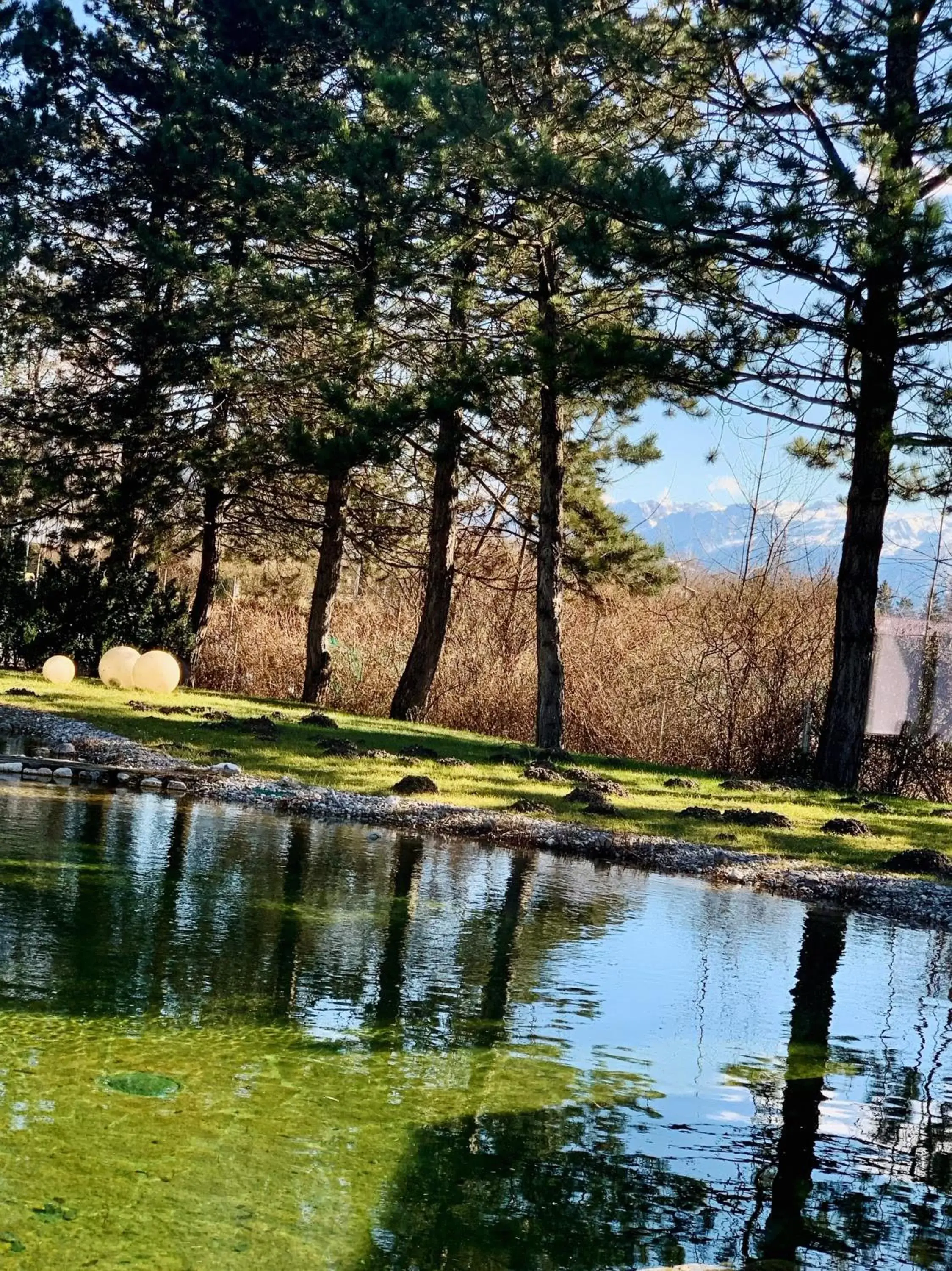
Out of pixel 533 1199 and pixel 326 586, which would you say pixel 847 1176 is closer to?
pixel 533 1199

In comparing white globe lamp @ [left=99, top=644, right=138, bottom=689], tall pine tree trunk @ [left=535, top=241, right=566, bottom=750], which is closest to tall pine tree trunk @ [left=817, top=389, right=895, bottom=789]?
tall pine tree trunk @ [left=535, top=241, right=566, bottom=750]

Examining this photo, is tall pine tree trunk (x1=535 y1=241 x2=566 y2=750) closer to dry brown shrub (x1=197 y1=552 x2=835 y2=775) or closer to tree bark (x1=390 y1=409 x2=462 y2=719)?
dry brown shrub (x1=197 y1=552 x2=835 y2=775)

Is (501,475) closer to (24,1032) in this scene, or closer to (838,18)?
(838,18)

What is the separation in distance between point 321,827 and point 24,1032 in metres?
4.52

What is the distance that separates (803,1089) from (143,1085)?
200 cm

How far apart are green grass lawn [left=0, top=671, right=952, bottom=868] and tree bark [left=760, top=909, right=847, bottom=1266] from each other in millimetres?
2403

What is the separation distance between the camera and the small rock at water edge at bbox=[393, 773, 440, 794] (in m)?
9.72

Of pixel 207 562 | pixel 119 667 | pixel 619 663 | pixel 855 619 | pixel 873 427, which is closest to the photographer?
pixel 873 427

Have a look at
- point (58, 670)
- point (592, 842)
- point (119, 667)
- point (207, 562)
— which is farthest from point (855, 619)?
point (207, 562)

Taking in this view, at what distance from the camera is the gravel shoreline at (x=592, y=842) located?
7.80 meters

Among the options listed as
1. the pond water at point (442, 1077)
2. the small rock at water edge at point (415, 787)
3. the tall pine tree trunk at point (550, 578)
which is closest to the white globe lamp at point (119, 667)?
the tall pine tree trunk at point (550, 578)

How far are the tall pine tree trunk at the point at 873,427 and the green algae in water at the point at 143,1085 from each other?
8.29 meters

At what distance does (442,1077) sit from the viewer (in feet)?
13.1

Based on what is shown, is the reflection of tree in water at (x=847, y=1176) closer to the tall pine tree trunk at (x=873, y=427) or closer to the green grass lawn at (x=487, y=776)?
the green grass lawn at (x=487, y=776)
